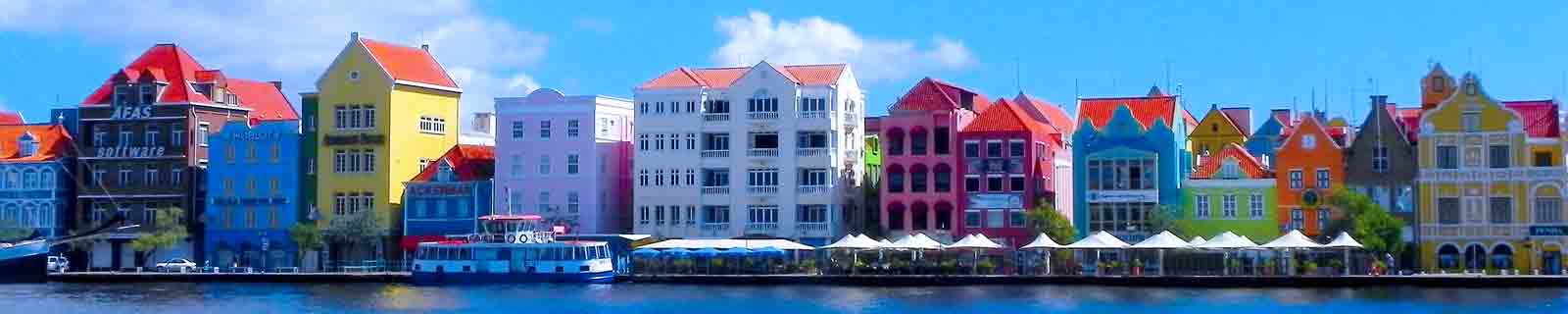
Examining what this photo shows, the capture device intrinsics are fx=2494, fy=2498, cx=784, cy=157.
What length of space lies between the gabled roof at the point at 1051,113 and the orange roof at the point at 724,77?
11383 millimetres

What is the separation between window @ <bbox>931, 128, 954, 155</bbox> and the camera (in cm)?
10531

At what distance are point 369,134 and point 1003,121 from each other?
2927 cm

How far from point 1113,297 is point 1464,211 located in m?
19.3

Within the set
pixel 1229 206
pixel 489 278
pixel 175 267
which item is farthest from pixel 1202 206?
pixel 175 267

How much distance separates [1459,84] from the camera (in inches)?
3944

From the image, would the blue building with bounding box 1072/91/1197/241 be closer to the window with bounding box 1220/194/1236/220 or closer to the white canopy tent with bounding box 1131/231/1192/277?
the window with bounding box 1220/194/1236/220

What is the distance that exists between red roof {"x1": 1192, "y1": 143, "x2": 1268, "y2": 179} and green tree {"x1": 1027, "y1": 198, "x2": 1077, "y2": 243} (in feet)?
22.2

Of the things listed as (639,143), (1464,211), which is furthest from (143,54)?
(1464,211)

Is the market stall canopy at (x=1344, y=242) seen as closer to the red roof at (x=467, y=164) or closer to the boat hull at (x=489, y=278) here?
the boat hull at (x=489, y=278)

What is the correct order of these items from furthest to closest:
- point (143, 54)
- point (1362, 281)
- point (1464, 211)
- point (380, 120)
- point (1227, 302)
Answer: point (143, 54) < point (380, 120) < point (1464, 211) < point (1362, 281) < point (1227, 302)

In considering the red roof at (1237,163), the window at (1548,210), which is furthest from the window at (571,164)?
the window at (1548,210)

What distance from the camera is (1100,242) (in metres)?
96.4

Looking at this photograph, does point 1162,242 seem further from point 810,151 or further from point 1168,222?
point 810,151

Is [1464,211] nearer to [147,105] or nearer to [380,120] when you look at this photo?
[380,120]
